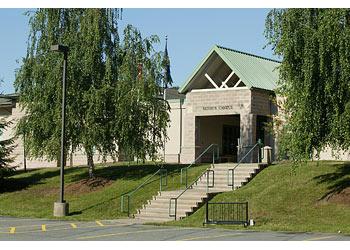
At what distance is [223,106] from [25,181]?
38.8 ft

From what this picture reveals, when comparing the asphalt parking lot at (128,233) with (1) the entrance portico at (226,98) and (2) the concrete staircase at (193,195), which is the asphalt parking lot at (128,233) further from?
(1) the entrance portico at (226,98)

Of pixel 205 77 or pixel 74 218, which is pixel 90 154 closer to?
pixel 74 218

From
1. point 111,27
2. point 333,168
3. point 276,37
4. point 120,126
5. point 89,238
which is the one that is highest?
point 111,27

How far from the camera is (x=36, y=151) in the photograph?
30062mm

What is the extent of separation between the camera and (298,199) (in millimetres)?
22312

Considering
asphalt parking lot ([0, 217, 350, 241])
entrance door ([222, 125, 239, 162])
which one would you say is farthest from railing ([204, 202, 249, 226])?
entrance door ([222, 125, 239, 162])

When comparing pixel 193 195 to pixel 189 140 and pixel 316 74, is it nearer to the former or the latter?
pixel 316 74

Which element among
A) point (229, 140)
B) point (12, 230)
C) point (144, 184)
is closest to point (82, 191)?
point (144, 184)

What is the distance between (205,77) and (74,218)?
48.5 feet

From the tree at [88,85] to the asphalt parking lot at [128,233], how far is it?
8.93 m

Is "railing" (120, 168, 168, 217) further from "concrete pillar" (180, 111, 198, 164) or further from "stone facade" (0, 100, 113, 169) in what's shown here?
"stone facade" (0, 100, 113, 169)

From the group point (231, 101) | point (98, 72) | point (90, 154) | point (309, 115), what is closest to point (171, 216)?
point (309, 115)

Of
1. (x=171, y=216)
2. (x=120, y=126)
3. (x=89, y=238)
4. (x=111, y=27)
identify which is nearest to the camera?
(x=89, y=238)

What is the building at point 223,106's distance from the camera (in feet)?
111
